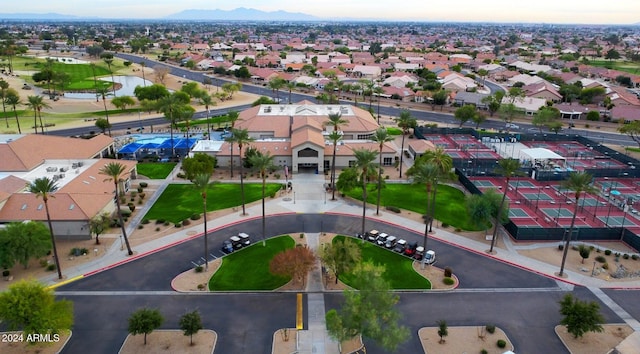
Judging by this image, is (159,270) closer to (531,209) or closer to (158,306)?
(158,306)

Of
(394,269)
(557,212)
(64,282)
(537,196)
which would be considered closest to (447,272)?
(394,269)

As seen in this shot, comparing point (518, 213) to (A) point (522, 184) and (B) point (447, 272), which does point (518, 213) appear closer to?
(A) point (522, 184)

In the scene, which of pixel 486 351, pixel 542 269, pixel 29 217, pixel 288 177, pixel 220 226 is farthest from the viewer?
pixel 288 177

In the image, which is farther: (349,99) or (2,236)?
(349,99)

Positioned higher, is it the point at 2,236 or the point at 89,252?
the point at 2,236

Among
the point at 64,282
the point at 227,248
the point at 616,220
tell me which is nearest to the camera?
the point at 64,282

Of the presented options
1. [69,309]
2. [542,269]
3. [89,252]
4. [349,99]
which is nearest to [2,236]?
[89,252]
